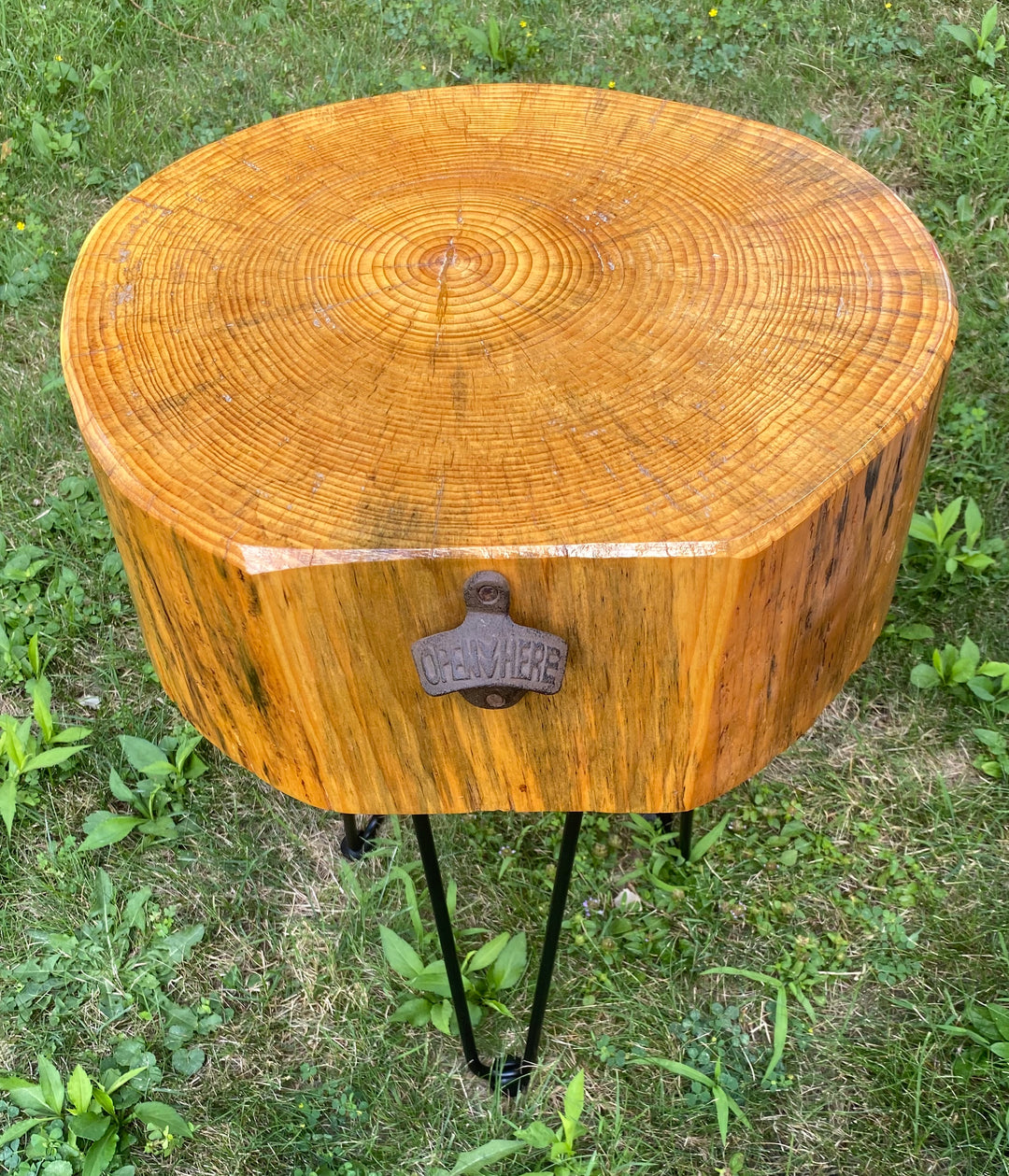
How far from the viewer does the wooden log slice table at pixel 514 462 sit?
43.0 inches

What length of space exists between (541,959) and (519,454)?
934mm

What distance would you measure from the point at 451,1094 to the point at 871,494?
1297 mm

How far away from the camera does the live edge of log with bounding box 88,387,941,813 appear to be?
109 cm

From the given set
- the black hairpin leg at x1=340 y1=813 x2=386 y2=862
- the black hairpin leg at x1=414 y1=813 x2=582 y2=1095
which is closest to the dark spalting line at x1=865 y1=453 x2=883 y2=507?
the black hairpin leg at x1=414 y1=813 x2=582 y2=1095

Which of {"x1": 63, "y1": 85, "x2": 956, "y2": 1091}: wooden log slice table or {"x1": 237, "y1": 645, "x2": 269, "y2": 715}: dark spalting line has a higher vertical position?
{"x1": 63, "y1": 85, "x2": 956, "y2": 1091}: wooden log slice table

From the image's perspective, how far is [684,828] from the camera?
2061 mm

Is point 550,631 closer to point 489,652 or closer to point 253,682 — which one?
point 489,652

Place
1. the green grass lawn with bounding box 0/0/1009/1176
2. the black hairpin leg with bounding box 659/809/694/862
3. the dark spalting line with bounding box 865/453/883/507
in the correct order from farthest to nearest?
1. the black hairpin leg with bounding box 659/809/694/862
2. the green grass lawn with bounding box 0/0/1009/1176
3. the dark spalting line with bounding box 865/453/883/507

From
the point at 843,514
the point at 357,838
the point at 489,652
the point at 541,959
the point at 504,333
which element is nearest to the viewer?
the point at 489,652

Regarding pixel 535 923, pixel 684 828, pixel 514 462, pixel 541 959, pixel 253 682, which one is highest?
pixel 514 462

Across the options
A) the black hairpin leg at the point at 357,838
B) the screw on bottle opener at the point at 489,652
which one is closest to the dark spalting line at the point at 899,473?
the screw on bottle opener at the point at 489,652

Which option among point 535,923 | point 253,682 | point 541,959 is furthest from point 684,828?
point 253,682

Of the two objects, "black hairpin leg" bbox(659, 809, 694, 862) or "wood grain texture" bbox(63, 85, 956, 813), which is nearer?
"wood grain texture" bbox(63, 85, 956, 813)

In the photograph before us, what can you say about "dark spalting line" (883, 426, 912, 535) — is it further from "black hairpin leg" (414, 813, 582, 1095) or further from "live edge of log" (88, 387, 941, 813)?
"black hairpin leg" (414, 813, 582, 1095)
